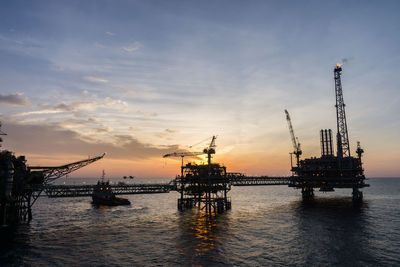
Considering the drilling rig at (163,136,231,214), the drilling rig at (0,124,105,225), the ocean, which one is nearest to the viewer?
the ocean

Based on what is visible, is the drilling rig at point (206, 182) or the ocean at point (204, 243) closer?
the ocean at point (204, 243)

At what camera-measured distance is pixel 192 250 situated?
4166cm

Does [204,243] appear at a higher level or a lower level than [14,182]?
lower

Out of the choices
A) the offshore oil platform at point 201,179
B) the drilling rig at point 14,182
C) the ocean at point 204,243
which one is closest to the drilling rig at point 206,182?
the offshore oil platform at point 201,179

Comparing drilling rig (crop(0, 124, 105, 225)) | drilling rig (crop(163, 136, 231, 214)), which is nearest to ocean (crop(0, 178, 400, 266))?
drilling rig (crop(0, 124, 105, 225))

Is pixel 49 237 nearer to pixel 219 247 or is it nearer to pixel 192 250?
pixel 192 250

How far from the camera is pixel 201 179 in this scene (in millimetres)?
90188

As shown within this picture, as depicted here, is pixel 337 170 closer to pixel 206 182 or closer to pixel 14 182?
pixel 206 182

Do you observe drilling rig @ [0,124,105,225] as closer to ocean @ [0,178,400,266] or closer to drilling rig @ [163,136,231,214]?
ocean @ [0,178,400,266]

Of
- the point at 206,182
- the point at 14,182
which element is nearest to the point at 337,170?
the point at 206,182

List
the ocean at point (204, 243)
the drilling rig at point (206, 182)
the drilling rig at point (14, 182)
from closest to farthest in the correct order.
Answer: the ocean at point (204, 243) → the drilling rig at point (14, 182) → the drilling rig at point (206, 182)

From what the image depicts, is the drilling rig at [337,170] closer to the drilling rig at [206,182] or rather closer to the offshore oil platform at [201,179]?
the offshore oil platform at [201,179]

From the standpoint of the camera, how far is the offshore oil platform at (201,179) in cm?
6216

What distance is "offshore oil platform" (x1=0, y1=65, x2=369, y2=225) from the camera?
6216 centimetres
